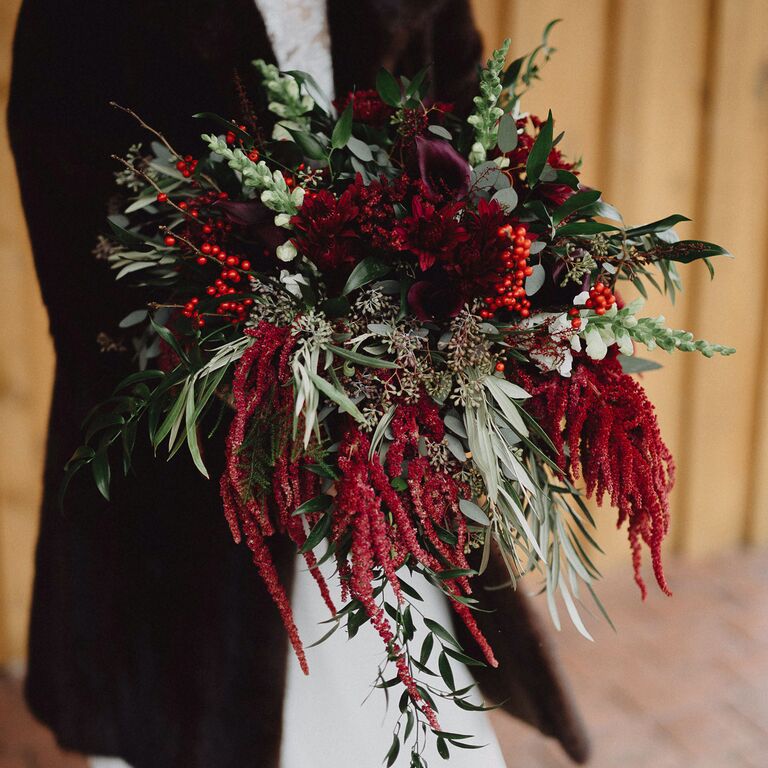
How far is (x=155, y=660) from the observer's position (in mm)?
1081

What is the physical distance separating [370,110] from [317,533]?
0.48m

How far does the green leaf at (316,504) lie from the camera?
2.43ft

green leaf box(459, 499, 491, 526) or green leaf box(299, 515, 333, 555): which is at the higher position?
green leaf box(459, 499, 491, 526)

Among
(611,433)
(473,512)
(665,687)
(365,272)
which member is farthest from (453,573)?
(665,687)

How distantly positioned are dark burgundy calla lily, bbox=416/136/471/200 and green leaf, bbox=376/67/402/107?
0.08m

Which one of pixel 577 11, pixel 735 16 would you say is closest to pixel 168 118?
pixel 577 11

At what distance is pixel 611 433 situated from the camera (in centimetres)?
76

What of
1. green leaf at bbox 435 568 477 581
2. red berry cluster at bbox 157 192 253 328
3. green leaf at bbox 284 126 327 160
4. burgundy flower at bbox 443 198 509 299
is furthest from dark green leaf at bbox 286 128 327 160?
green leaf at bbox 435 568 477 581

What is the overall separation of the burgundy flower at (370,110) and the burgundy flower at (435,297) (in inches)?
8.6

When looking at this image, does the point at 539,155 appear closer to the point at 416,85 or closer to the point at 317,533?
the point at 416,85

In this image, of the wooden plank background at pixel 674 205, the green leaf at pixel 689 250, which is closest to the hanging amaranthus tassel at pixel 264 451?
the green leaf at pixel 689 250

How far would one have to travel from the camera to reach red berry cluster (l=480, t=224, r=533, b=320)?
28.1 inches

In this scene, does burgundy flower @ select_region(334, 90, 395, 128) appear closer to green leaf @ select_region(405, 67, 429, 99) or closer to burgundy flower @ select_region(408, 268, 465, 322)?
green leaf @ select_region(405, 67, 429, 99)

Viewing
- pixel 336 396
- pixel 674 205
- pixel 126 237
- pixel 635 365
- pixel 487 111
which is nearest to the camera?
pixel 336 396
